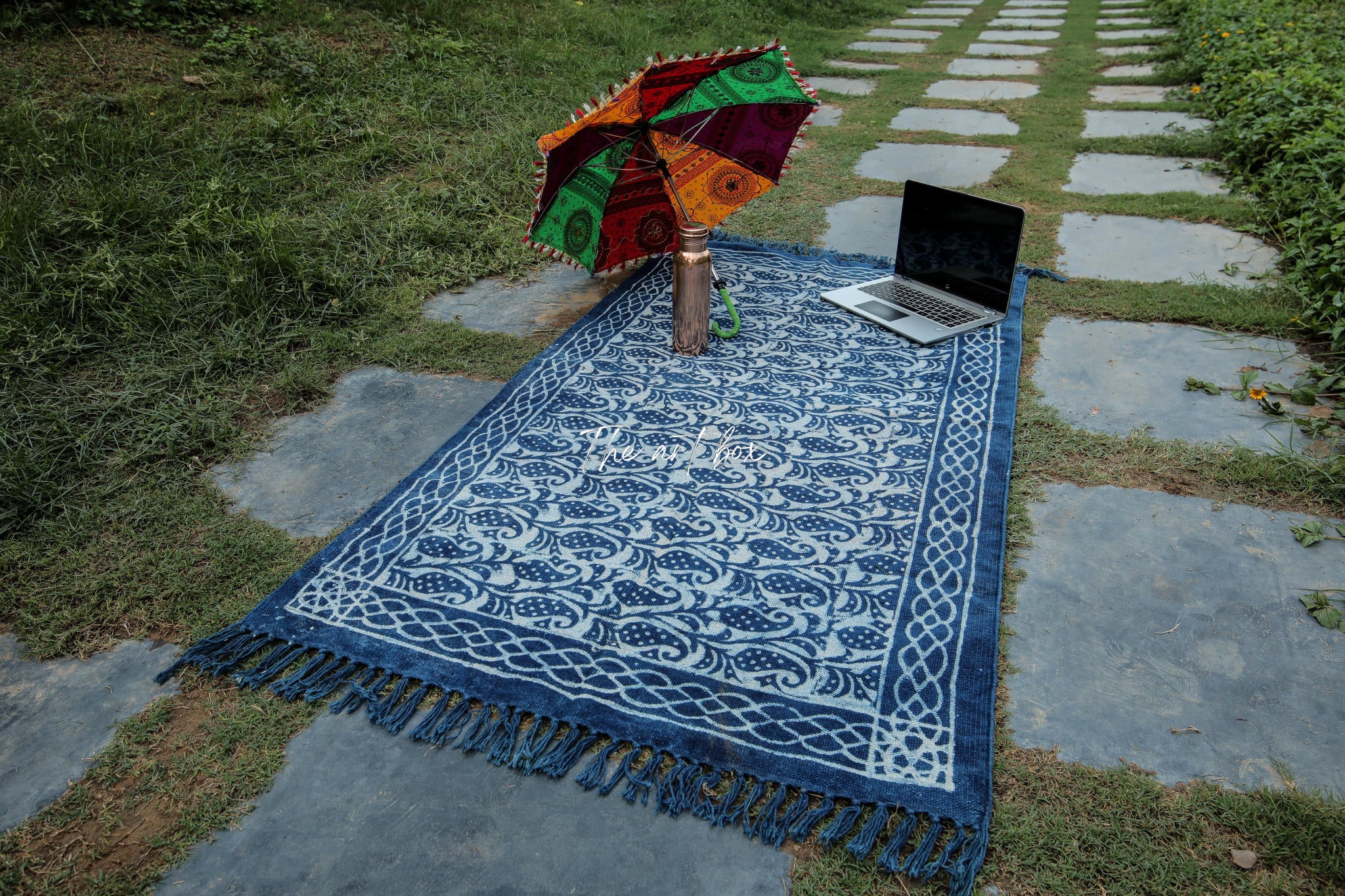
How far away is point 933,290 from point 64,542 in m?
3.37

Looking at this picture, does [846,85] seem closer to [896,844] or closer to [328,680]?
[328,680]

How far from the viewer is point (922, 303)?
3607mm

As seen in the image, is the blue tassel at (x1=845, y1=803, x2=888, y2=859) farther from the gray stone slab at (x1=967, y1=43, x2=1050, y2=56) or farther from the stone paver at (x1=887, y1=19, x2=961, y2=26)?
the stone paver at (x1=887, y1=19, x2=961, y2=26)

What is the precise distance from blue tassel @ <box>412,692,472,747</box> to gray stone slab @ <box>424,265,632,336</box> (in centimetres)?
197

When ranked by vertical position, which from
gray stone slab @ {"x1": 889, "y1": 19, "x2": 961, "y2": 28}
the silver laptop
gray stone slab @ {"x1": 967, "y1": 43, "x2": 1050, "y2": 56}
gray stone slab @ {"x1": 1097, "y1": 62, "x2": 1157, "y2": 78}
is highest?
gray stone slab @ {"x1": 889, "y1": 19, "x2": 961, "y2": 28}

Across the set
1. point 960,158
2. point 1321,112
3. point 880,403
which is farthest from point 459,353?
point 1321,112

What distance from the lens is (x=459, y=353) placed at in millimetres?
3434

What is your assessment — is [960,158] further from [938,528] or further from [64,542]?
[64,542]

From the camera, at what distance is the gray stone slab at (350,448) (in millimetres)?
2621

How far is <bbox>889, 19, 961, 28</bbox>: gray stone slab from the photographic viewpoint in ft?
30.3

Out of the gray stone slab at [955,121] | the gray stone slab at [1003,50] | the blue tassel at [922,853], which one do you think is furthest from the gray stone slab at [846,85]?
the blue tassel at [922,853]

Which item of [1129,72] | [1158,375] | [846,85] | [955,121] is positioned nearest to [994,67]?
[1129,72]

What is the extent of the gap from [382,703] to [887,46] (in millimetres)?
8350

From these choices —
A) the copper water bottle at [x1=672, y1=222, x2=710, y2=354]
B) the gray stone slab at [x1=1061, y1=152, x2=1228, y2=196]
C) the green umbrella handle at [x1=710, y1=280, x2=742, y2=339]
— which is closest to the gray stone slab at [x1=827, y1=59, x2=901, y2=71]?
the gray stone slab at [x1=1061, y1=152, x2=1228, y2=196]
